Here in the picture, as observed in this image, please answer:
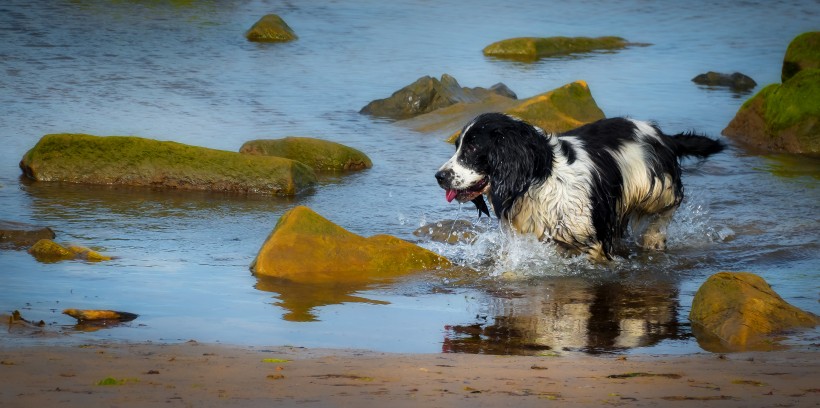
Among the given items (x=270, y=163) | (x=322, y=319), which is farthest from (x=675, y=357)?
A: (x=270, y=163)

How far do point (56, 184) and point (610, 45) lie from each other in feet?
41.9

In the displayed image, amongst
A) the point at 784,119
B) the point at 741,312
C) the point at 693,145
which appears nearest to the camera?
the point at 741,312

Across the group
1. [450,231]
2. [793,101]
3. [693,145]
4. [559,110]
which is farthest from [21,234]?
[793,101]

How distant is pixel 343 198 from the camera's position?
9625mm

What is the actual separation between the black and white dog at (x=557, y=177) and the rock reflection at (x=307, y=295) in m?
0.89

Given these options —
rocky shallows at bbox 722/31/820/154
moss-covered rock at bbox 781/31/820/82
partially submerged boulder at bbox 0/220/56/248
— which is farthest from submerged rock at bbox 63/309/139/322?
moss-covered rock at bbox 781/31/820/82

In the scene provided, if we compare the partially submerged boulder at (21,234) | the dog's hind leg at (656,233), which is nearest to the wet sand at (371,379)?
the partially submerged boulder at (21,234)

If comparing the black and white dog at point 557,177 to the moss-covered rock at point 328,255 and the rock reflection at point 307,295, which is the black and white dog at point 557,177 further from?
the rock reflection at point 307,295

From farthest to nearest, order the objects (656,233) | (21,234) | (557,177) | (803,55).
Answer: (803,55), (656,233), (21,234), (557,177)

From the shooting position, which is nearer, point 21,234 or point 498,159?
point 498,159

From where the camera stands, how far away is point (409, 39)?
795 inches

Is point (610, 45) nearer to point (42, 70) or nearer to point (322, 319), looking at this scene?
point (42, 70)

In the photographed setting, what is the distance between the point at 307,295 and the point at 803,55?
9.57 meters

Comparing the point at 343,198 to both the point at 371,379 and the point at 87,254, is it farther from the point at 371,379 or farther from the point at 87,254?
the point at 371,379
